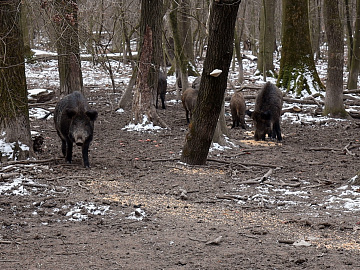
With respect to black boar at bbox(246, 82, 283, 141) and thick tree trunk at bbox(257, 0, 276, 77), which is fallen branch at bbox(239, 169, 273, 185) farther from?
thick tree trunk at bbox(257, 0, 276, 77)

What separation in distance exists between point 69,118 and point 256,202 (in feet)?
13.9

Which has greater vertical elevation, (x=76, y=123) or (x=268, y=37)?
(x=268, y=37)

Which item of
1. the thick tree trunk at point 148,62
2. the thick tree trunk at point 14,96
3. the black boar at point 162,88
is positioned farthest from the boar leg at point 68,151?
the black boar at point 162,88

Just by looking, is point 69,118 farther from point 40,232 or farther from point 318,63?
point 318,63

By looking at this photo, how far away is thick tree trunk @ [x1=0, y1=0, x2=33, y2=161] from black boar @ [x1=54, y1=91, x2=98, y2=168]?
85 cm

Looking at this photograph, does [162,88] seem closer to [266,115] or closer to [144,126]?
[144,126]

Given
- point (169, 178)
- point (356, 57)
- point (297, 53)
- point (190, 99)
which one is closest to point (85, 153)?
point (169, 178)

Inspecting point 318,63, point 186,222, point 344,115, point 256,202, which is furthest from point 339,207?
point 318,63

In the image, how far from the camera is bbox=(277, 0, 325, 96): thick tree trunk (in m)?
19.1

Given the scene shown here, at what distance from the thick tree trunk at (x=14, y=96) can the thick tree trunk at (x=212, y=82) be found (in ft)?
10.7

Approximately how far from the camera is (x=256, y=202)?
23.8 ft

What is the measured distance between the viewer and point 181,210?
22.0 feet

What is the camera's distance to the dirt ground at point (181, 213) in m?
4.83

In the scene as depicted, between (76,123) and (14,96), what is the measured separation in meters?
1.28
